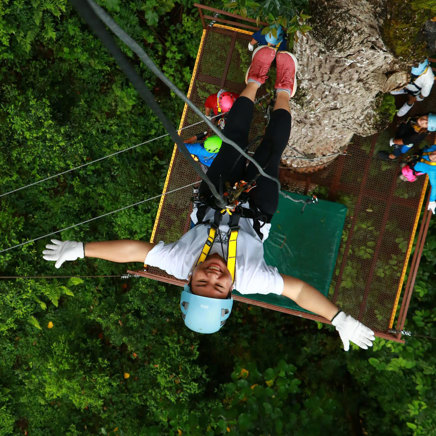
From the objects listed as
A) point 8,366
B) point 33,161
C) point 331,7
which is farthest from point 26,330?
point 331,7

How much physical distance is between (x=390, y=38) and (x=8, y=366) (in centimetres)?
767

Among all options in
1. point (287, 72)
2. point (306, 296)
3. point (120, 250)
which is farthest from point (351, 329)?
→ point (287, 72)

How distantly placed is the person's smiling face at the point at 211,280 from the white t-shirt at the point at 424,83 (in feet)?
10.3

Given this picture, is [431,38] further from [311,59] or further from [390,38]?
[311,59]

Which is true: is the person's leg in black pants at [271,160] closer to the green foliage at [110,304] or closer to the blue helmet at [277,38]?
the blue helmet at [277,38]

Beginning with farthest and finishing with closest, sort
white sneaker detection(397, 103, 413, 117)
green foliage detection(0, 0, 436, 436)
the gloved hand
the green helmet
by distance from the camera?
green foliage detection(0, 0, 436, 436), white sneaker detection(397, 103, 413, 117), the green helmet, the gloved hand

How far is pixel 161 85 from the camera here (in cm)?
618

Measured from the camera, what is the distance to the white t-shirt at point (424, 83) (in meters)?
3.97

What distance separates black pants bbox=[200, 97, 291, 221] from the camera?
3537 mm

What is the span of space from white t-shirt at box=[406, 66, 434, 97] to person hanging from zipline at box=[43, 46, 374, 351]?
4.88ft

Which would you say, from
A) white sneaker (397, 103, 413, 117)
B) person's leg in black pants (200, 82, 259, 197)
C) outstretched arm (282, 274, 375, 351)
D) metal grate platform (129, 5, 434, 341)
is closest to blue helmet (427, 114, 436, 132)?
white sneaker (397, 103, 413, 117)

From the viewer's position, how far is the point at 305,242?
15.4 feet

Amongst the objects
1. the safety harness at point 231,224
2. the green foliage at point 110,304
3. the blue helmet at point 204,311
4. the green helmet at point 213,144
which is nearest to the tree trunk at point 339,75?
the green helmet at point 213,144

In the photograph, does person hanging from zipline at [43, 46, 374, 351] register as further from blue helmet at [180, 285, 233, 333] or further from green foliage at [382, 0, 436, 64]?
green foliage at [382, 0, 436, 64]
